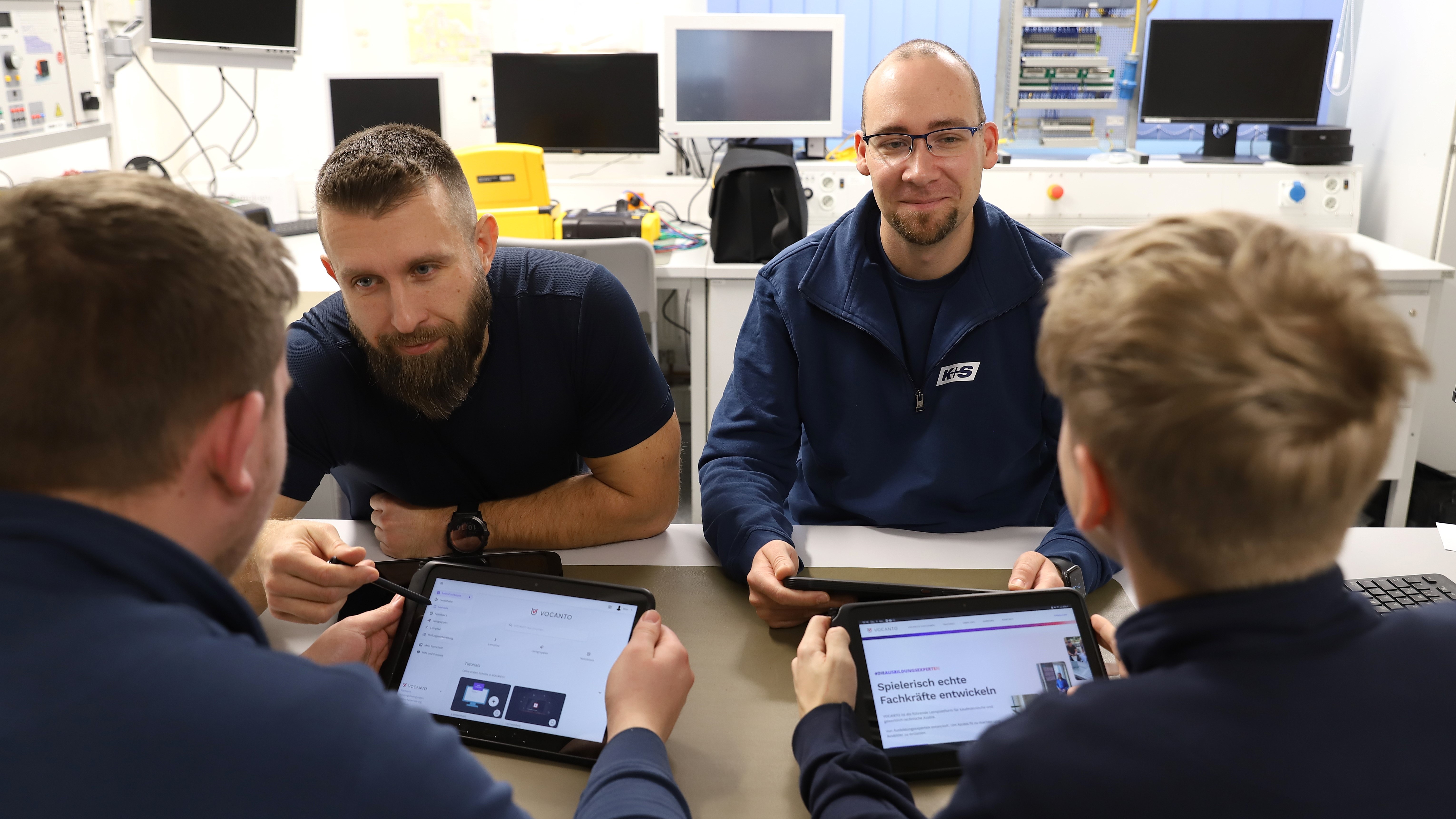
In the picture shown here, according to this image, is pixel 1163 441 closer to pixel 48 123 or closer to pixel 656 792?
pixel 656 792

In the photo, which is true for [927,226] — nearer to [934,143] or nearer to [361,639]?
[934,143]

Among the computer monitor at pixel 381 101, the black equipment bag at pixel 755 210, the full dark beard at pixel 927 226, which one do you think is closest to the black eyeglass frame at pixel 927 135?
the full dark beard at pixel 927 226

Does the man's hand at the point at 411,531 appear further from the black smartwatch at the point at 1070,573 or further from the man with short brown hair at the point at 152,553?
the black smartwatch at the point at 1070,573

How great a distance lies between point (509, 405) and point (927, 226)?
0.69 m

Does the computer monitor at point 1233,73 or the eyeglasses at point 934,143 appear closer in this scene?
the eyeglasses at point 934,143

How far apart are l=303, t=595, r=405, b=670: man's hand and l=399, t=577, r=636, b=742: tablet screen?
0.04 metres

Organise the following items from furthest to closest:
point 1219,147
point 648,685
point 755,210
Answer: point 1219,147, point 755,210, point 648,685

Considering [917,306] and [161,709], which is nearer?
[161,709]

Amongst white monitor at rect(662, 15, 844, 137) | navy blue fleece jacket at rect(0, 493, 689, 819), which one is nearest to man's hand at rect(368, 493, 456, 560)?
navy blue fleece jacket at rect(0, 493, 689, 819)

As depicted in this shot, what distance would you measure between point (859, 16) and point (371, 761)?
11.5ft

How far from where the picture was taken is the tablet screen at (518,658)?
2.88ft

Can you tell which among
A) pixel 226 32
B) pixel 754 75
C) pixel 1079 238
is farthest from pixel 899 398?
pixel 226 32

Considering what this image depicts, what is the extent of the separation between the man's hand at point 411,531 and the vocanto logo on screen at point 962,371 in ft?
2.41

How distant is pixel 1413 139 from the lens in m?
2.97
